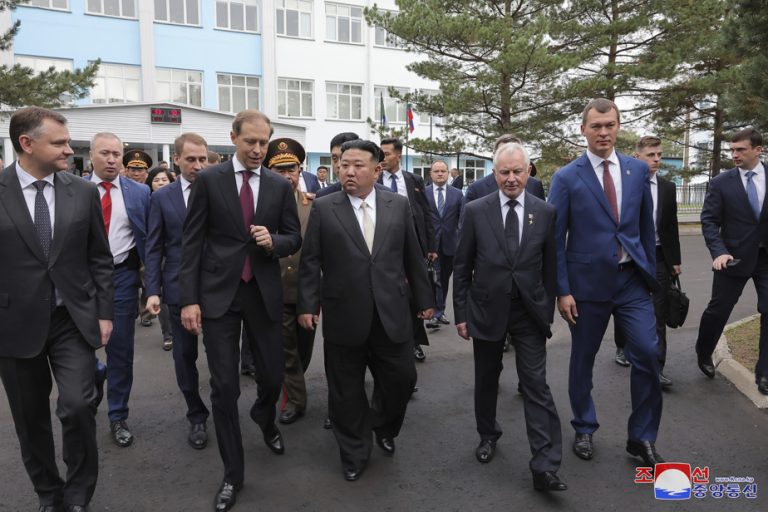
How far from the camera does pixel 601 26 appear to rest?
18.4 meters

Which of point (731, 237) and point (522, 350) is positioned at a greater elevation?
point (731, 237)

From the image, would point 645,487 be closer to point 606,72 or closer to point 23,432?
point 23,432

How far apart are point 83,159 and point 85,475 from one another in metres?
26.2

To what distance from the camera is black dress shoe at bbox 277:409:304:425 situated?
4.74 metres

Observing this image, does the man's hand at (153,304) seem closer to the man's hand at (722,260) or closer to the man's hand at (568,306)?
the man's hand at (568,306)

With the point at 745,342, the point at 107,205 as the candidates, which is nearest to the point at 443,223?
the point at 745,342

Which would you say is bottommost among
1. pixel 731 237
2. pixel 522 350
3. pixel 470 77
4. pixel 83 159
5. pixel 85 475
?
pixel 85 475

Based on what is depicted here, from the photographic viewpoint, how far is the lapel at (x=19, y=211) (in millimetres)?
3088

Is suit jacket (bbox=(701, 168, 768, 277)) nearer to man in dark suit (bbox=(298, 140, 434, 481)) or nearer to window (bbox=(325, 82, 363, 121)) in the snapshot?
man in dark suit (bbox=(298, 140, 434, 481))

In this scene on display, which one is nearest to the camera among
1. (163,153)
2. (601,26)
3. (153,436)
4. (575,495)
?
(575,495)

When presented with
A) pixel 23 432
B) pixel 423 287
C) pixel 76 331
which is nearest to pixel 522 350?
pixel 423 287

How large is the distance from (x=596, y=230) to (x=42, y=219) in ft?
11.4

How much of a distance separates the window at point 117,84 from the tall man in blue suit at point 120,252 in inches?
994

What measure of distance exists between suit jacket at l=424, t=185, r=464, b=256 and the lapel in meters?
5.32
